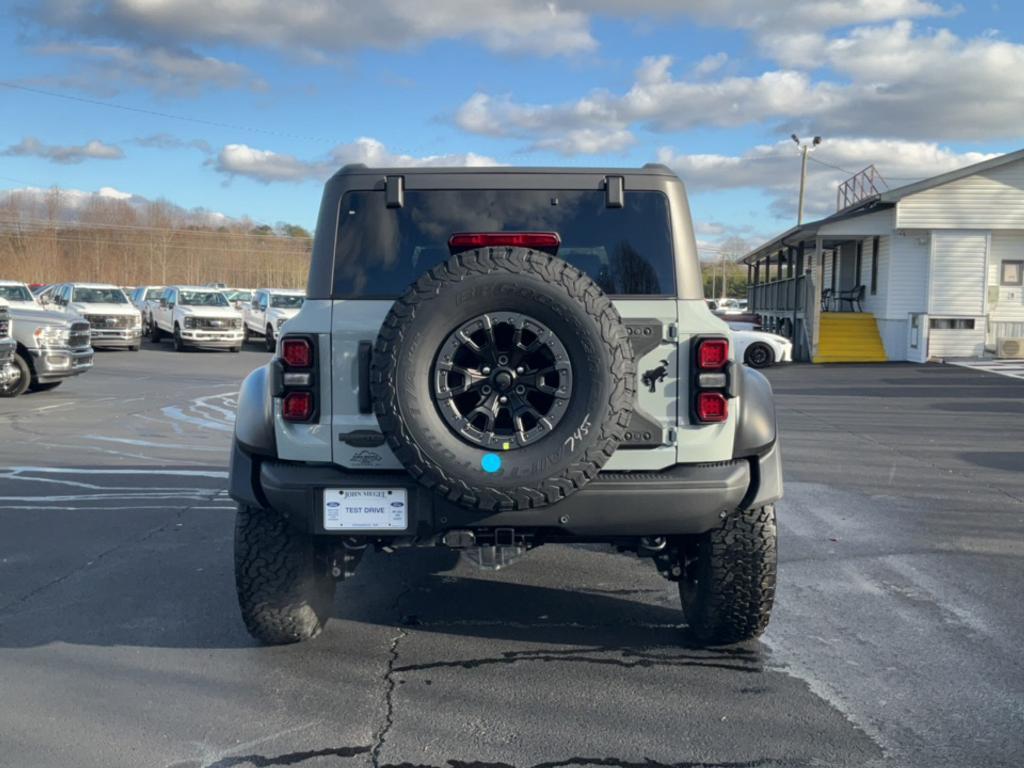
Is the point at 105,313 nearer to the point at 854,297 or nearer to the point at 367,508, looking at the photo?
the point at 854,297

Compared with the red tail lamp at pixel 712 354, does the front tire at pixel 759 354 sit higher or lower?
lower

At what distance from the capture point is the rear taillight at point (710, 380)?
4023 millimetres

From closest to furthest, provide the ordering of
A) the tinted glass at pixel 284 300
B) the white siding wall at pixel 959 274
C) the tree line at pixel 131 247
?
the white siding wall at pixel 959 274
the tinted glass at pixel 284 300
the tree line at pixel 131 247

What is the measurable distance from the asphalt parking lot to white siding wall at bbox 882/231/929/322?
1997 centimetres

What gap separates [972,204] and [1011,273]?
8.05 ft

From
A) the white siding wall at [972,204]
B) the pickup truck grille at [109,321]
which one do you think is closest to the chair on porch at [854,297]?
the white siding wall at [972,204]

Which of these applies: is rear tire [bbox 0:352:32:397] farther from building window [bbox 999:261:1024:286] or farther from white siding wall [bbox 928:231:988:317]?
building window [bbox 999:261:1024:286]

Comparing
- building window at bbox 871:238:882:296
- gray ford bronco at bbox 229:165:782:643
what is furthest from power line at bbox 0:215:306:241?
gray ford bronco at bbox 229:165:782:643

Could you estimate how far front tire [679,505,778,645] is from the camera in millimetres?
4312

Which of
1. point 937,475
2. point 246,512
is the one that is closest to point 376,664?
point 246,512

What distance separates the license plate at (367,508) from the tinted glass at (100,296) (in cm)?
2589

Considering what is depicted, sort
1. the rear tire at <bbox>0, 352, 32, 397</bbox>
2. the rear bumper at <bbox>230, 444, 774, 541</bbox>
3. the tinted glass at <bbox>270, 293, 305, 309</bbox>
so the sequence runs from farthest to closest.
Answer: the tinted glass at <bbox>270, 293, 305, 309</bbox> → the rear tire at <bbox>0, 352, 32, 397</bbox> → the rear bumper at <bbox>230, 444, 774, 541</bbox>

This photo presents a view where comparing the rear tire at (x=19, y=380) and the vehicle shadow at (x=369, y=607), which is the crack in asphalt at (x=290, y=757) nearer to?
the vehicle shadow at (x=369, y=607)

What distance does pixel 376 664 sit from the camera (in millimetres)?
4379
